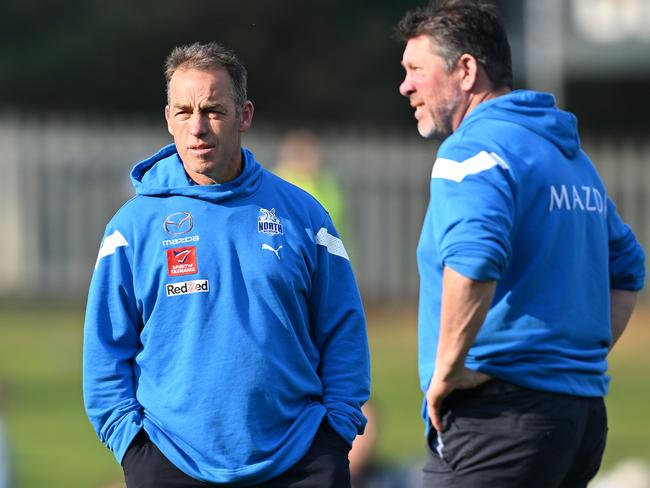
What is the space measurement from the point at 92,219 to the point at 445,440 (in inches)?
579

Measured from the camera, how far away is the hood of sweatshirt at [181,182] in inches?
172

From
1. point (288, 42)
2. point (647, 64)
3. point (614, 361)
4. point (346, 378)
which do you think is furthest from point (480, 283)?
point (288, 42)

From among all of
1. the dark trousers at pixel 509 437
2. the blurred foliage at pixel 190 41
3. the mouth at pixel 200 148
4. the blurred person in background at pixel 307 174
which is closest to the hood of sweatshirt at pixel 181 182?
the mouth at pixel 200 148

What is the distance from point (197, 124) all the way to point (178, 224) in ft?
1.01

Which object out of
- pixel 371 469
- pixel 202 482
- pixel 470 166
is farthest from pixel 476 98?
pixel 371 469

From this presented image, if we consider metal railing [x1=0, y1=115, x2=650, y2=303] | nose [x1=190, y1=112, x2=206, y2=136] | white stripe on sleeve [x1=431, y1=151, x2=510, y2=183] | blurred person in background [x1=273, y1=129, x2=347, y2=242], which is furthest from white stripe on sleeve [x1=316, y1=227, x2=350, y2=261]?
metal railing [x1=0, y1=115, x2=650, y2=303]

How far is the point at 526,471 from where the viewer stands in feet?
14.5

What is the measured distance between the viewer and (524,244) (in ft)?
14.5

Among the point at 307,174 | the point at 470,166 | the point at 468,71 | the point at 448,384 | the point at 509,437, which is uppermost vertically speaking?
the point at 468,71

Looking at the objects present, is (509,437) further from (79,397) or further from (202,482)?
(79,397)

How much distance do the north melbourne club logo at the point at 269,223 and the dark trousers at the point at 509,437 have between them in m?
0.78

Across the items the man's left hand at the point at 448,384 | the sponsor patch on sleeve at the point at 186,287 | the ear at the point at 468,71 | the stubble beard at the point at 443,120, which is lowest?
the man's left hand at the point at 448,384

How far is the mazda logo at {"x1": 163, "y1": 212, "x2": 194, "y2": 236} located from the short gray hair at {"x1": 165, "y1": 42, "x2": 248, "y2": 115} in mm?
359

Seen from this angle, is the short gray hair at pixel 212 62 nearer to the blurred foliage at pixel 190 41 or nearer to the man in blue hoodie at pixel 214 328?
the man in blue hoodie at pixel 214 328
